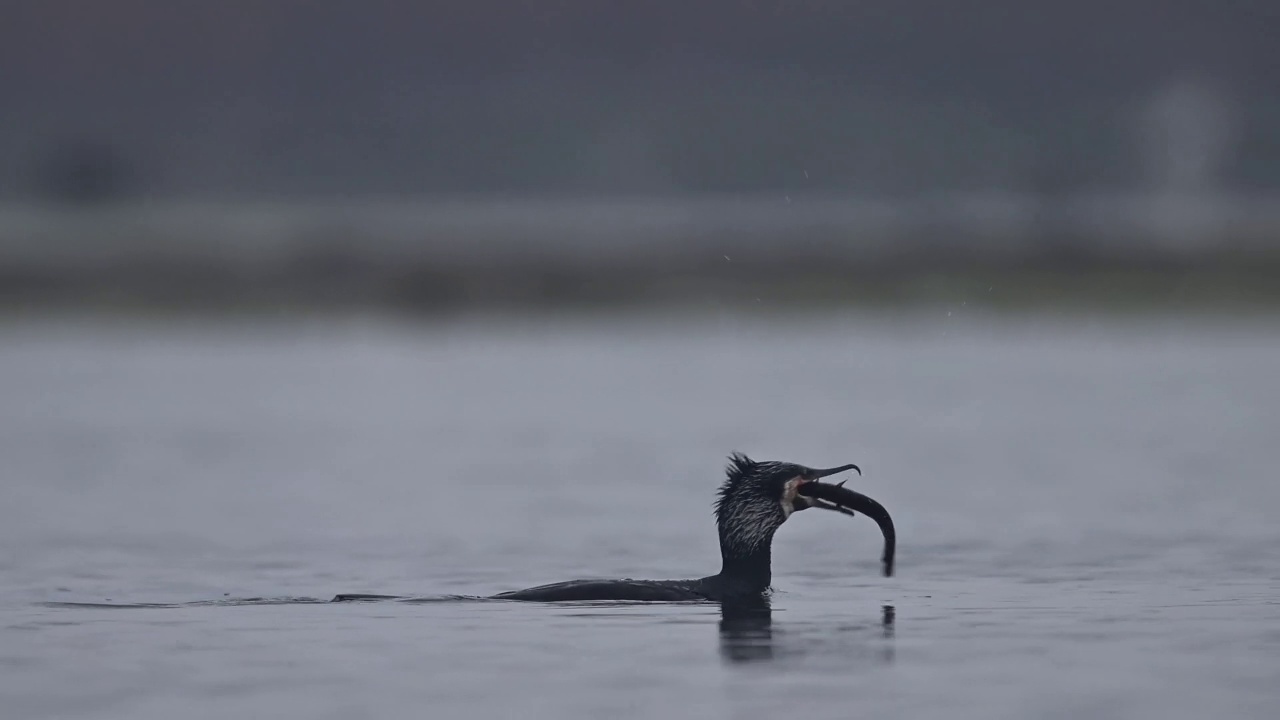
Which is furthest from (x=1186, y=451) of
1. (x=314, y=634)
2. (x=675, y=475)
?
(x=314, y=634)

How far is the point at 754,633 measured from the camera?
13773 mm

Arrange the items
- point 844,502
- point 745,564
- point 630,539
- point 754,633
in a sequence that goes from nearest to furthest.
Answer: point 754,633
point 844,502
point 745,564
point 630,539

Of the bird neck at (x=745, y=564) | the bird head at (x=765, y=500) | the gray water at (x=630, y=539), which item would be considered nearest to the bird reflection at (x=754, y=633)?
the gray water at (x=630, y=539)

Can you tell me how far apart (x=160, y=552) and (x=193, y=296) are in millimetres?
44855

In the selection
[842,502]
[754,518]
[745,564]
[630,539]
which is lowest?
[745,564]

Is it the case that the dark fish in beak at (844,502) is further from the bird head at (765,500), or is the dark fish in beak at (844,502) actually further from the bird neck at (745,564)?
the bird neck at (745,564)

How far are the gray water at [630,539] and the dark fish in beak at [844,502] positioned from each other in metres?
0.36

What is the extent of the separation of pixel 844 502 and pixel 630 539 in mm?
4250

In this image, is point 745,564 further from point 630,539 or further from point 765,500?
point 630,539

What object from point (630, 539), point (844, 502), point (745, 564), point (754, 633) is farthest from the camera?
point (630, 539)

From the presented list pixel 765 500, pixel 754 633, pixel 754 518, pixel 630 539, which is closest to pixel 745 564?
pixel 754 518

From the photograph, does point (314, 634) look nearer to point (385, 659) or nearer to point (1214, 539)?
point (385, 659)

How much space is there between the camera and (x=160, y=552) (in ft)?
61.1

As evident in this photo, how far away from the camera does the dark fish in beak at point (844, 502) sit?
1528 cm
